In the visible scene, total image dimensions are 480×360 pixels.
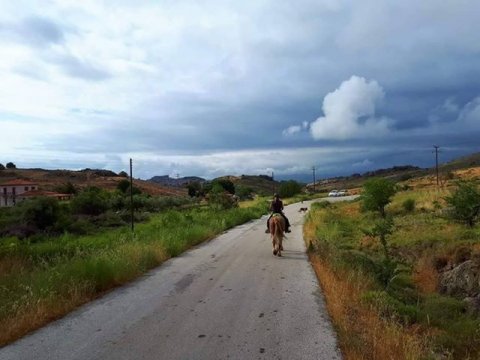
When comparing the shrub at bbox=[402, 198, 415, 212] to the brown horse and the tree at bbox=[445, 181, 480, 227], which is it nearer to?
the tree at bbox=[445, 181, 480, 227]

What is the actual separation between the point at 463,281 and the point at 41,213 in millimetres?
38092

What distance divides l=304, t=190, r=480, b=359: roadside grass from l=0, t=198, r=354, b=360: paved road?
45 cm

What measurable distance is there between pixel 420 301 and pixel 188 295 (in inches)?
304

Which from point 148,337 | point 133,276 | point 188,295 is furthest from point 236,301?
point 133,276

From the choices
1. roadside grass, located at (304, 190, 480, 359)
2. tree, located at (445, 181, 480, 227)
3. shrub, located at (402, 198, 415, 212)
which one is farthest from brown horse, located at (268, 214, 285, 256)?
shrub, located at (402, 198, 415, 212)

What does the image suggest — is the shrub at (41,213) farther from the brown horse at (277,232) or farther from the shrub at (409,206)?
the brown horse at (277,232)

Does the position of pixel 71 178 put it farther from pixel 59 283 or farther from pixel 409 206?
pixel 59 283

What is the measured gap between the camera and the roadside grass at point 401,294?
748 cm

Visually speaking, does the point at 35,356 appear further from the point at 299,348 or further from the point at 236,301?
the point at 236,301

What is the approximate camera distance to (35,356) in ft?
23.2

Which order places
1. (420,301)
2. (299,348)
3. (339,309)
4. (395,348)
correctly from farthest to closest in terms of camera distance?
(420,301), (339,309), (299,348), (395,348)

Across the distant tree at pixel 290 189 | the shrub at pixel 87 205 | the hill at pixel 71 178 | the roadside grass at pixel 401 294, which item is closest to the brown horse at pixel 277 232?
the roadside grass at pixel 401 294

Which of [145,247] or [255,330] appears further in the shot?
[145,247]

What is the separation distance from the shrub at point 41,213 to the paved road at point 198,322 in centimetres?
3540
